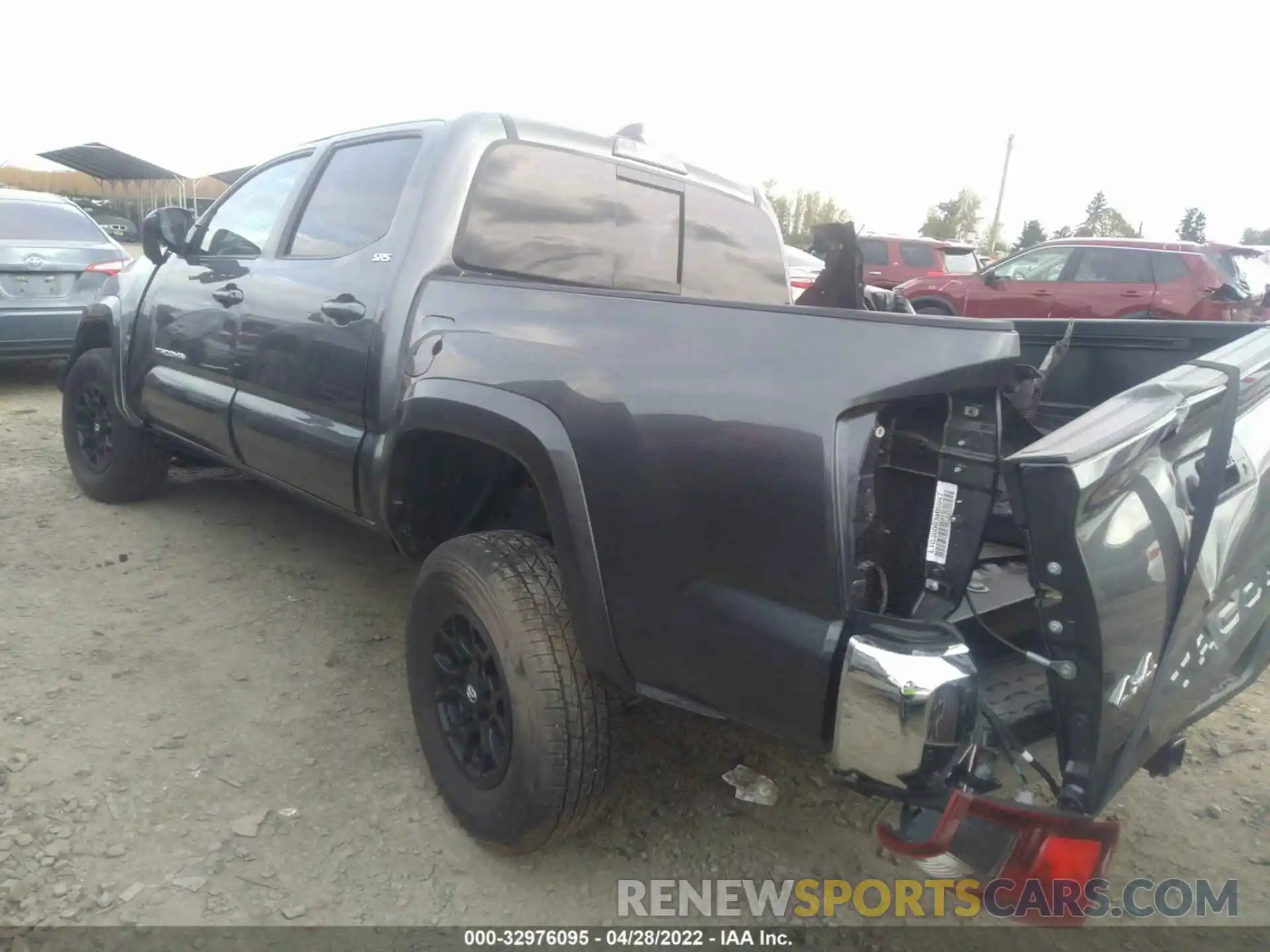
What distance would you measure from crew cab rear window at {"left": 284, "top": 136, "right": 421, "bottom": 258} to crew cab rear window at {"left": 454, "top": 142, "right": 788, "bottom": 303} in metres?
0.34

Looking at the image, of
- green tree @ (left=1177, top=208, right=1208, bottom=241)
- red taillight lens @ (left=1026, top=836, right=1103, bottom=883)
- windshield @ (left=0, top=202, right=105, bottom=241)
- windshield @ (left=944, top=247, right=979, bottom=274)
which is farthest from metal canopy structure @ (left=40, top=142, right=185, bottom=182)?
green tree @ (left=1177, top=208, right=1208, bottom=241)

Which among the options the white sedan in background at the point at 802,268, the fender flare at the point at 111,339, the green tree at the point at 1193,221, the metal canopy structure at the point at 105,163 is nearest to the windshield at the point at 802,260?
the white sedan in background at the point at 802,268

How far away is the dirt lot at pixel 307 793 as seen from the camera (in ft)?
7.59

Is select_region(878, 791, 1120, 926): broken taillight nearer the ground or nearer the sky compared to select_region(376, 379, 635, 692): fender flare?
nearer the ground

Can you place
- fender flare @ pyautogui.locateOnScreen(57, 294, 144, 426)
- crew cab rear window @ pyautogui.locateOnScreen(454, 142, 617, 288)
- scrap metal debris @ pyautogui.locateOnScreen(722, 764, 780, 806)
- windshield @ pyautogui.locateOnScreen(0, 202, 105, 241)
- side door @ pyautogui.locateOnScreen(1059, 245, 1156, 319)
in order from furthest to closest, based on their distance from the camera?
side door @ pyautogui.locateOnScreen(1059, 245, 1156, 319)
windshield @ pyautogui.locateOnScreen(0, 202, 105, 241)
fender flare @ pyautogui.locateOnScreen(57, 294, 144, 426)
crew cab rear window @ pyautogui.locateOnScreen(454, 142, 617, 288)
scrap metal debris @ pyautogui.locateOnScreen(722, 764, 780, 806)

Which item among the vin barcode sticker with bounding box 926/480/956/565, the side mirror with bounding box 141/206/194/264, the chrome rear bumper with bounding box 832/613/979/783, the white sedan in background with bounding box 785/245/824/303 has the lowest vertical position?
the chrome rear bumper with bounding box 832/613/979/783

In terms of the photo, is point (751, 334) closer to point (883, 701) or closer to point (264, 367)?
point (883, 701)

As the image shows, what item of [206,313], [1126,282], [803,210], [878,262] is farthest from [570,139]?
[803,210]

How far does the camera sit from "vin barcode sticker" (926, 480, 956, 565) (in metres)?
1.81

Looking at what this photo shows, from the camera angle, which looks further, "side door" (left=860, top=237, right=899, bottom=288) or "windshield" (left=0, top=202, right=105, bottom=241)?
"side door" (left=860, top=237, right=899, bottom=288)

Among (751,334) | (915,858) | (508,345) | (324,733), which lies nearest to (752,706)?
(915,858)

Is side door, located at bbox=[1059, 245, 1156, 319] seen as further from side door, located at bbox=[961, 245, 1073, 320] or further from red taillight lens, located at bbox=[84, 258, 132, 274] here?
red taillight lens, located at bbox=[84, 258, 132, 274]

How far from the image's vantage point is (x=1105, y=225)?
43406 mm

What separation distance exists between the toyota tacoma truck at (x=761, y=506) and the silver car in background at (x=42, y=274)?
5.24 meters
